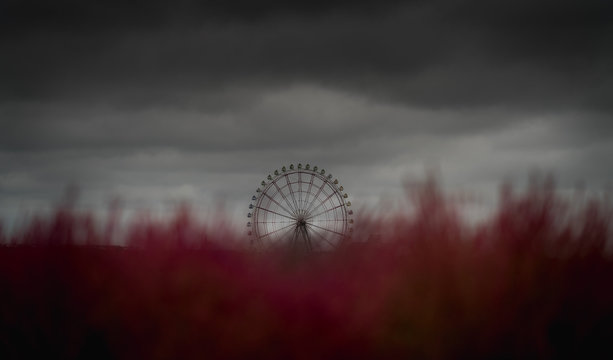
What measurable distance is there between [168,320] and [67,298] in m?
1.98

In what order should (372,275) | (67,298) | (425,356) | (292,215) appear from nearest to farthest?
(425,356)
(372,275)
(67,298)
(292,215)

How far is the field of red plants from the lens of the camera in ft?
25.2

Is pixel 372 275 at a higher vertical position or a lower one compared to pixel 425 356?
higher

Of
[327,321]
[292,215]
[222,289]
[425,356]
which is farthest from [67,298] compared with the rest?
[292,215]

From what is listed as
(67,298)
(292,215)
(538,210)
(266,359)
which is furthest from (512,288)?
(292,215)

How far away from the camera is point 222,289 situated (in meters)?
8.09

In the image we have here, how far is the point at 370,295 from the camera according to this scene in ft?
26.3

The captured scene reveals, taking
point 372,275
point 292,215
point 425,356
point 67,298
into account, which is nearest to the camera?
point 425,356

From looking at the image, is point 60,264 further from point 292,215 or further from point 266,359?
point 292,215

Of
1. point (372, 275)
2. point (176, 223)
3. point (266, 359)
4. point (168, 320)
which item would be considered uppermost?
point (176, 223)

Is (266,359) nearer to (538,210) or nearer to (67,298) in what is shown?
(67,298)

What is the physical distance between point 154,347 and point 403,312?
3.29 meters

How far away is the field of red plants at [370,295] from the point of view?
25.2 ft

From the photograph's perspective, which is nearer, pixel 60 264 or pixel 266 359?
pixel 266 359
